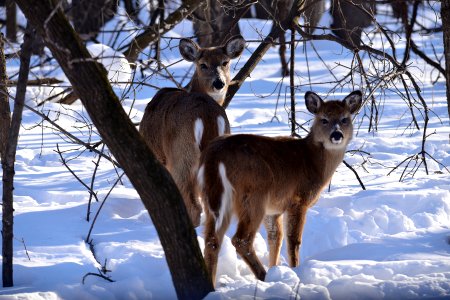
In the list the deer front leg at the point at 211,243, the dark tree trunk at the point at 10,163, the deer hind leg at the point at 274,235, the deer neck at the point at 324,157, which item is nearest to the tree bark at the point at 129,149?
the dark tree trunk at the point at 10,163

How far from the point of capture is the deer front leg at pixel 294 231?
23.1ft

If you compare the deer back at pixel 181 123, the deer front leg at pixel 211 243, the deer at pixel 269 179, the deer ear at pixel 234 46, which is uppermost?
the deer ear at pixel 234 46

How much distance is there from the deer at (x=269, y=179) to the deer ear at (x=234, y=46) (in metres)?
1.46

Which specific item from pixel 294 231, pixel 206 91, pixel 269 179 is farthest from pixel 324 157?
Answer: pixel 206 91

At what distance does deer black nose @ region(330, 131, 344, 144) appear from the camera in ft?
24.2

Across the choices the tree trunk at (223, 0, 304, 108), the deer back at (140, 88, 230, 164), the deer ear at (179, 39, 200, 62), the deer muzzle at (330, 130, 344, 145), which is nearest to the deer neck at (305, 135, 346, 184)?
the deer muzzle at (330, 130, 344, 145)

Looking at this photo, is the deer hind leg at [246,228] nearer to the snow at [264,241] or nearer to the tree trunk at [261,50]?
the snow at [264,241]

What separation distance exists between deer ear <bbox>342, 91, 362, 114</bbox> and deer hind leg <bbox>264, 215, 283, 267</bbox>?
1.25m

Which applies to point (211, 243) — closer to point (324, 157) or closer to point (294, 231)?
point (294, 231)

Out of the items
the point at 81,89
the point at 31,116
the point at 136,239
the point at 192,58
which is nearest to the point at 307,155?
the point at 136,239

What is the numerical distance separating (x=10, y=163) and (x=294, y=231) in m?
2.48

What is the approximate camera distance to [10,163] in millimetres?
6039

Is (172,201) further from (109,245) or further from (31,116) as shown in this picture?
(31,116)

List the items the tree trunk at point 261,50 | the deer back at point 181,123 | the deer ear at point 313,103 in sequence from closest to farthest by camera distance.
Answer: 1. the deer back at point 181,123
2. the deer ear at point 313,103
3. the tree trunk at point 261,50
